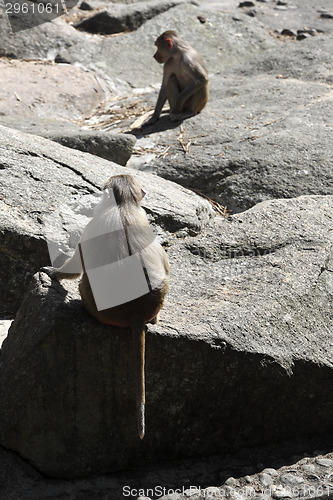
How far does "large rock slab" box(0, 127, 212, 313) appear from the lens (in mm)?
4188

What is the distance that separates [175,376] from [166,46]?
18.0 feet

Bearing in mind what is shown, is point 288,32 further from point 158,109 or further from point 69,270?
point 69,270

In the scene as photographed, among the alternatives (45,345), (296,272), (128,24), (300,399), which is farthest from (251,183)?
(128,24)

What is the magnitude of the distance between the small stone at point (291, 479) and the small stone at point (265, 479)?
2.3 inches

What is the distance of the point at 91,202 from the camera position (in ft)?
15.1

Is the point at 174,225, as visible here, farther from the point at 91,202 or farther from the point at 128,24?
the point at 128,24

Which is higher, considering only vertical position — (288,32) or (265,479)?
(265,479)

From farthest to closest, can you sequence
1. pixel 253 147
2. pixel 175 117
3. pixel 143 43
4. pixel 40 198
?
pixel 143 43 → pixel 175 117 → pixel 253 147 → pixel 40 198

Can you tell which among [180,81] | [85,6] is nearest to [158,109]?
[180,81]

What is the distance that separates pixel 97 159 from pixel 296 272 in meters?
2.11

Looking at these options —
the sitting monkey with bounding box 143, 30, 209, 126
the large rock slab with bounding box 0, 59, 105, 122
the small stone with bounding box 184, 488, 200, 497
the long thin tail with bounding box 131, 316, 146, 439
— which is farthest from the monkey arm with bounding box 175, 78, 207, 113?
the small stone with bounding box 184, 488, 200, 497

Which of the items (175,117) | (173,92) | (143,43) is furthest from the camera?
(143,43)

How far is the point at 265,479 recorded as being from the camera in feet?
10.6

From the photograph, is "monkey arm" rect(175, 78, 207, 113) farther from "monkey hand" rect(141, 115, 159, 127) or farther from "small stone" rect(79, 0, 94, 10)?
"small stone" rect(79, 0, 94, 10)
